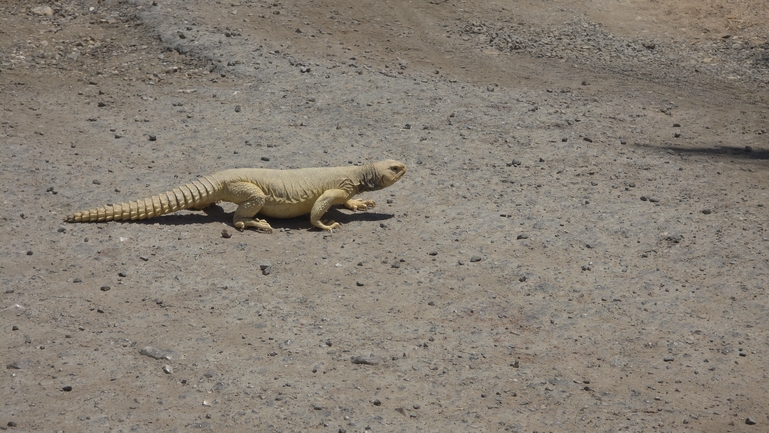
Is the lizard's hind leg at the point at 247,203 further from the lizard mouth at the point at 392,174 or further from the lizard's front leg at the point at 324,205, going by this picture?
the lizard mouth at the point at 392,174

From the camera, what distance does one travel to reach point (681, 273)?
9.33 m

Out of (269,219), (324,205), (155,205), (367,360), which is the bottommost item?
(269,219)

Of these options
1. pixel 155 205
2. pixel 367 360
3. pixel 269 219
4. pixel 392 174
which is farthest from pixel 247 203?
pixel 367 360

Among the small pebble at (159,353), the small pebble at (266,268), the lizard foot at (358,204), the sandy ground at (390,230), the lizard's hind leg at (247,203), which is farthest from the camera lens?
the lizard foot at (358,204)

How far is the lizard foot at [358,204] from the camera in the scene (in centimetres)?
1072

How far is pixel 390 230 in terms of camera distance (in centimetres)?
1019

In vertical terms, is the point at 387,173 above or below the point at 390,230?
above

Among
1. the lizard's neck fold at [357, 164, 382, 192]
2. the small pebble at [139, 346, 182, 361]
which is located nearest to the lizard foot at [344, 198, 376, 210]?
the lizard's neck fold at [357, 164, 382, 192]

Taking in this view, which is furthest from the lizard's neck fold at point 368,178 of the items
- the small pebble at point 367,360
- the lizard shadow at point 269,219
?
the small pebble at point 367,360

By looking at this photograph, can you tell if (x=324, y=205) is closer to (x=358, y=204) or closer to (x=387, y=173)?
(x=358, y=204)

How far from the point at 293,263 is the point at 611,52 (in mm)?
10621

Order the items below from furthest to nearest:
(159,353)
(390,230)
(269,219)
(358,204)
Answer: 1. (358,204)
2. (269,219)
3. (390,230)
4. (159,353)

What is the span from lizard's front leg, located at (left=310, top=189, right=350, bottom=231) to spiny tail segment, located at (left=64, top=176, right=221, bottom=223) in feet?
3.83

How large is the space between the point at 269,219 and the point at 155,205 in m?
1.43
